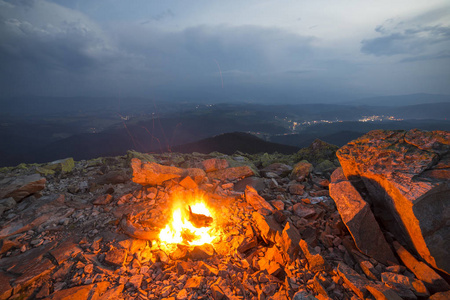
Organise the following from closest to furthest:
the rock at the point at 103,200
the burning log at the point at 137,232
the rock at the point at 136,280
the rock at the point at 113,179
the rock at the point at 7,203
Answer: the rock at the point at 136,280, the burning log at the point at 137,232, the rock at the point at 7,203, the rock at the point at 103,200, the rock at the point at 113,179

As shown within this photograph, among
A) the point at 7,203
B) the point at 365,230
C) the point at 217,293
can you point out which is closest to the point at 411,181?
the point at 365,230

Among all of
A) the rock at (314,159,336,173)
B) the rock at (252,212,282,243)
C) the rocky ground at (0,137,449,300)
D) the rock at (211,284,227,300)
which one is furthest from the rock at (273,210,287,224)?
the rock at (314,159,336,173)

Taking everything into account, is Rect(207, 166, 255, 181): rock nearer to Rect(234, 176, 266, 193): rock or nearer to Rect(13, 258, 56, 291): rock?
Rect(234, 176, 266, 193): rock

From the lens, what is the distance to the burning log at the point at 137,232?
15.5 feet

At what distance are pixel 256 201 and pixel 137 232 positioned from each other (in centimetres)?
330

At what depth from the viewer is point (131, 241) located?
458 cm

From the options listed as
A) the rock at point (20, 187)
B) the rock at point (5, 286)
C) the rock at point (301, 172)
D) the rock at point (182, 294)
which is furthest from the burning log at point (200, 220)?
the rock at point (20, 187)

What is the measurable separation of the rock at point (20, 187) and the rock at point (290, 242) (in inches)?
306

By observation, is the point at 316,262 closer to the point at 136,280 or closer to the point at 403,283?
the point at 403,283

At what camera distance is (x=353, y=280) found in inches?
126

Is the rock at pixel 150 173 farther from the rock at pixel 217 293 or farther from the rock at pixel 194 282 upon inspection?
the rock at pixel 217 293

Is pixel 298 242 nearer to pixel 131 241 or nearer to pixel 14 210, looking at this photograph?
pixel 131 241

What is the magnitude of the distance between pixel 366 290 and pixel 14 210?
8908mm

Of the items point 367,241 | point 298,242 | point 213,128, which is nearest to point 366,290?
point 367,241
